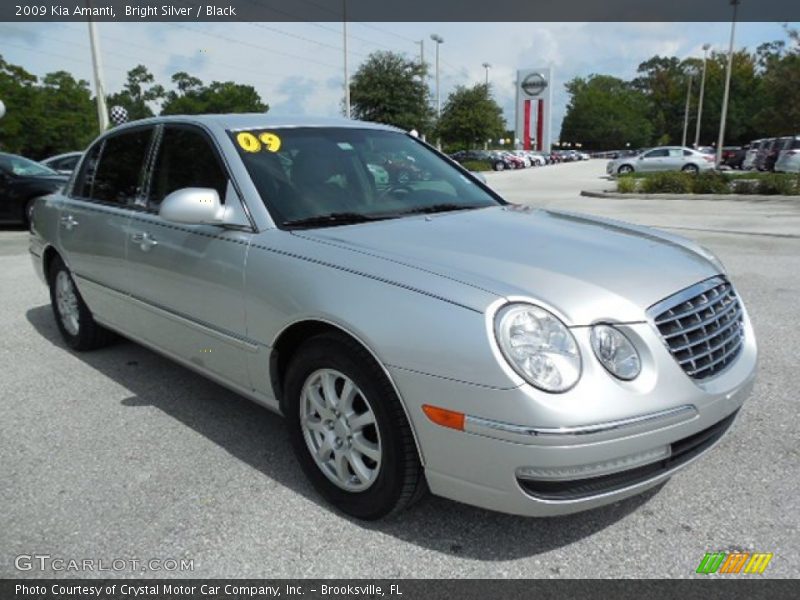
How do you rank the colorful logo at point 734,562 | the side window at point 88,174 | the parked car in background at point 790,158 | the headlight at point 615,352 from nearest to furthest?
the headlight at point 615,352
the colorful logo at point 734,562
the side window at point 88,174
the parked car in background at point 790,158

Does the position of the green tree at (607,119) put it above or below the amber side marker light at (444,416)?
above

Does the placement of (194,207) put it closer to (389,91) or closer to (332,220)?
(332,220)

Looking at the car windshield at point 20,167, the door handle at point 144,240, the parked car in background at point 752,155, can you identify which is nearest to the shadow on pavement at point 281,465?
the door handle at point 144,240

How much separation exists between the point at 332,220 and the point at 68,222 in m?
2.58

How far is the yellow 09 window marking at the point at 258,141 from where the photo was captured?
347 centimetres

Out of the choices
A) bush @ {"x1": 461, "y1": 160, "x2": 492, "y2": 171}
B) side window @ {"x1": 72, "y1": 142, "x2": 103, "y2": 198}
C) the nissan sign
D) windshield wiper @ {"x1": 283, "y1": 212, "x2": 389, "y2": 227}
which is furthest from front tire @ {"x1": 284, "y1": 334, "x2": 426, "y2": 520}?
the nissan sign

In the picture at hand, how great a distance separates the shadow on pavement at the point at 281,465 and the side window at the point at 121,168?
3.91ft

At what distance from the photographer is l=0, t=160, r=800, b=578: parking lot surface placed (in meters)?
→ 2.53

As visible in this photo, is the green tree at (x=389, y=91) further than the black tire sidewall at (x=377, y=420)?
Yes

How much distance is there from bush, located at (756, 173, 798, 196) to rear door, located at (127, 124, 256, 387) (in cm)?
1784

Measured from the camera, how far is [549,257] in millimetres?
2705

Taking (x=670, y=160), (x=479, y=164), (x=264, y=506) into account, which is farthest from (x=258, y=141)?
(x=479, y=164)

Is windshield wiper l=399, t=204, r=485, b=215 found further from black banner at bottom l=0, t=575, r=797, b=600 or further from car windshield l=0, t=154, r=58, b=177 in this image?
car windshield l=0, t=154, r=58, b=177

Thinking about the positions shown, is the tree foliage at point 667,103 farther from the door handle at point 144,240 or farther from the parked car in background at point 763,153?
the door handle at point 144,240
